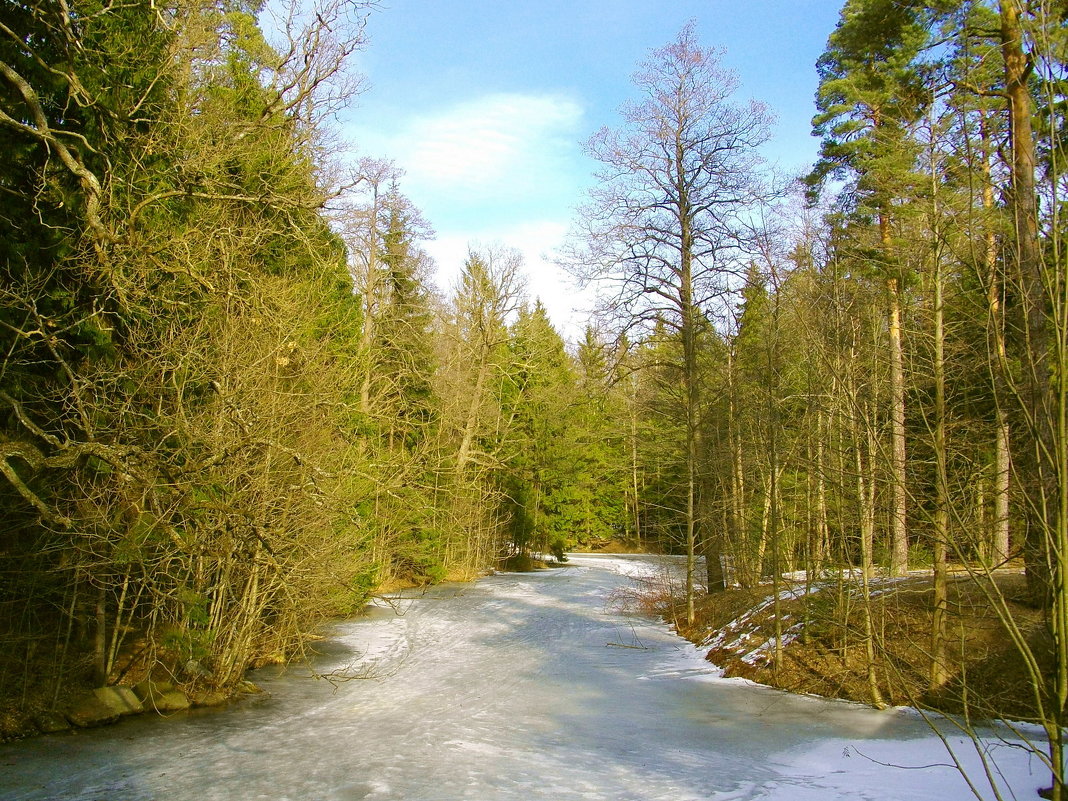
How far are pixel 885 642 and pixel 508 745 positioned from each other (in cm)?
504

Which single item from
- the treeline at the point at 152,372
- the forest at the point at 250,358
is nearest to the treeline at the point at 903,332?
the forest at the point at 250,358

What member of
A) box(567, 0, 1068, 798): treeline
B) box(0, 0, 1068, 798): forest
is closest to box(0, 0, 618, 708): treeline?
box(0, 0, 1068, 798): forest

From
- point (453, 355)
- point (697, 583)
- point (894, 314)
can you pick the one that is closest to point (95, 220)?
point (894, 314)

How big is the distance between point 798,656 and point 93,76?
12.0 metres

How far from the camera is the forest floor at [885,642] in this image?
8094 millimetres

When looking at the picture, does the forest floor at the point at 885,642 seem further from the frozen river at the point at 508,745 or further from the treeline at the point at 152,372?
the treeline at the point at 152,372

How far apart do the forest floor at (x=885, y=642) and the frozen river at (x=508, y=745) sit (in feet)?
1.51

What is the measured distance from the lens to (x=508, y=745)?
7.79 meters

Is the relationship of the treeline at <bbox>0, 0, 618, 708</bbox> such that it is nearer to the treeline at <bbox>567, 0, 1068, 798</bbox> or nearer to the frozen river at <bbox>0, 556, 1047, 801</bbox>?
the frozen river at <bbox>0, 556, 1047, 801</bbox>

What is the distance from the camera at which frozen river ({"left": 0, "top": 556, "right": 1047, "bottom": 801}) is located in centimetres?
634

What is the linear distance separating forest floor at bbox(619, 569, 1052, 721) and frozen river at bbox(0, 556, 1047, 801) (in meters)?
0.46

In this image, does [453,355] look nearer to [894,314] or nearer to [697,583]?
[697,583]

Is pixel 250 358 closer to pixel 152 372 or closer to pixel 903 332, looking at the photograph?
pixel 152 372

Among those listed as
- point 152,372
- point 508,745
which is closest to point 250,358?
point 152,372
